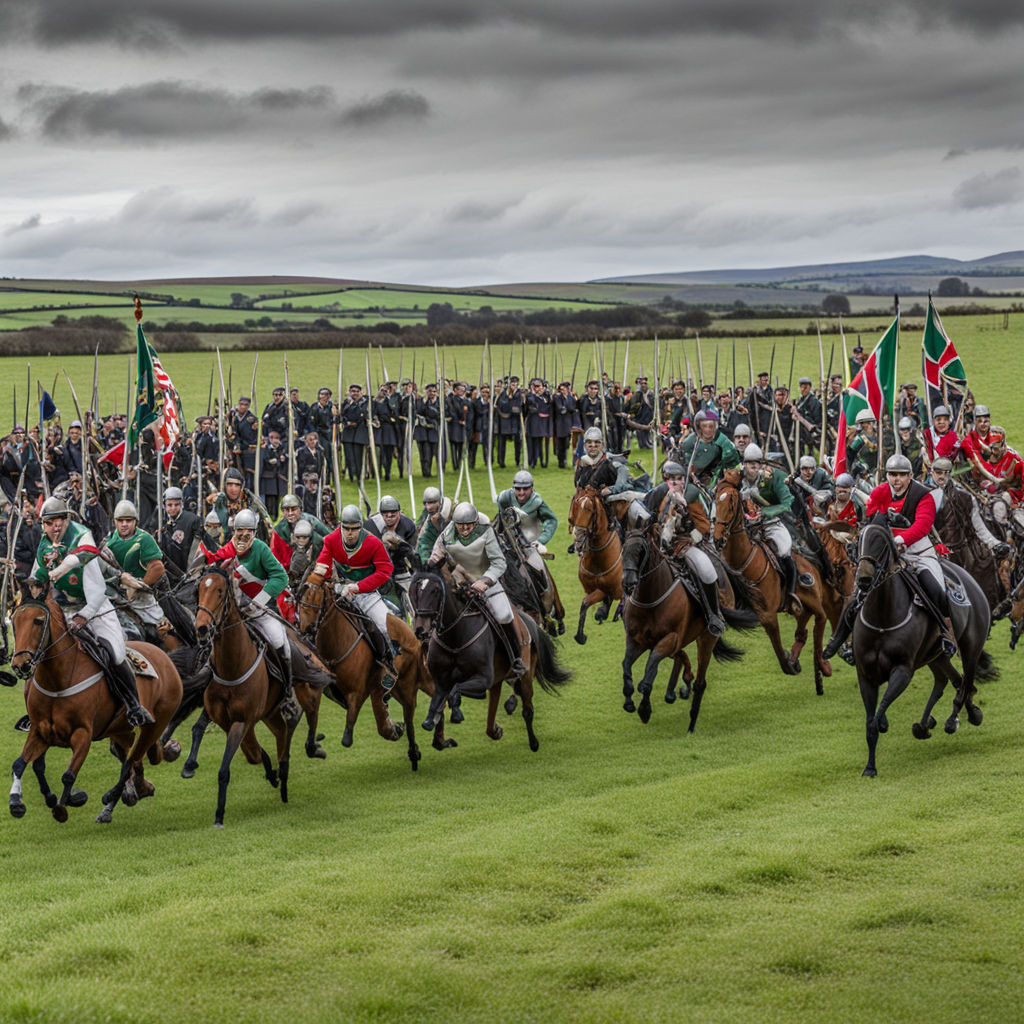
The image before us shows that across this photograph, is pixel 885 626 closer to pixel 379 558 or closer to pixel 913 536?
pixel 913 536

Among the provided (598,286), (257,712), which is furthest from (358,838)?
(598,286)

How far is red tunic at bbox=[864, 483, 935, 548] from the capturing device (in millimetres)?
13477

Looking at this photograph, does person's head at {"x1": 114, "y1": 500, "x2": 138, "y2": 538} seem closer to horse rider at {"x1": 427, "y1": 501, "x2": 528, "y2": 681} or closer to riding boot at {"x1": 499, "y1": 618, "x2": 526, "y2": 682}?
horse rider at {"x1": 427, "y1": 501, "x2": 528, "y2": 681}

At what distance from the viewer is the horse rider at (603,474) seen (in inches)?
686

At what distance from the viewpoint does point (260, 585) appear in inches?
547

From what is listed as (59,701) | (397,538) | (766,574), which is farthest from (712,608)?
(59,701)

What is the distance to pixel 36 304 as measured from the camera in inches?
3568

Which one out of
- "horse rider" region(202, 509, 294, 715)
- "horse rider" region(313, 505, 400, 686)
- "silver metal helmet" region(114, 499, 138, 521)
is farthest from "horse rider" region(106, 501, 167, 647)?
"horse rider" region(313, 505, 400, 686)

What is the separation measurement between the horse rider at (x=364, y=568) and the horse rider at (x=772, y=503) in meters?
5.41

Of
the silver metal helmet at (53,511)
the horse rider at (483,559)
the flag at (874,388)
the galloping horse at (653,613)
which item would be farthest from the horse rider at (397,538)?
the flag at (874,388)

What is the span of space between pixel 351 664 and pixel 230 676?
1906mm

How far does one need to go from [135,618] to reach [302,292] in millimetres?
101942

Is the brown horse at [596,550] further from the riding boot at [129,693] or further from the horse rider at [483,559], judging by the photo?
the riding boot at [129,693]

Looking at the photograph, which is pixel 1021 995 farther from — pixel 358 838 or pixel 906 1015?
pixel 358 838
